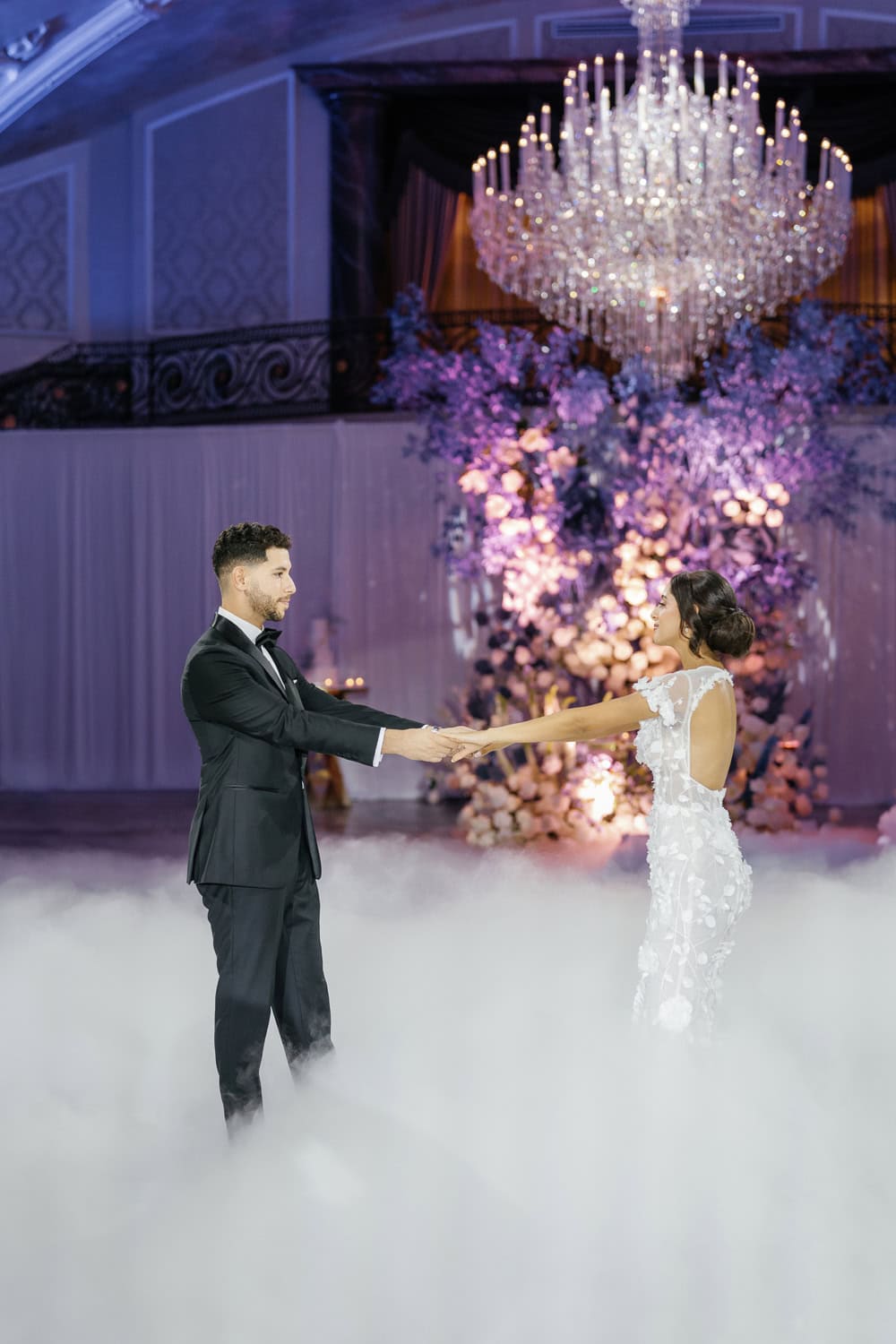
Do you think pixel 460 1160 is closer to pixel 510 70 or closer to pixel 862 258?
pixel 510 70

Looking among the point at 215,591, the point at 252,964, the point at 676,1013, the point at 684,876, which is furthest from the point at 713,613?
the point at 215,591

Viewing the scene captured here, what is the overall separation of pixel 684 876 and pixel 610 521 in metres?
4.90

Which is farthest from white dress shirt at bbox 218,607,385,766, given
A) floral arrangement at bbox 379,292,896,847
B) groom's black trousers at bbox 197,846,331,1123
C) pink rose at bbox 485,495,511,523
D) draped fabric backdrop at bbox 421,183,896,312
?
draped fabric backdrop at bbox 421,183,896,312

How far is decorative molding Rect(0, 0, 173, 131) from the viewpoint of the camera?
10109 mm

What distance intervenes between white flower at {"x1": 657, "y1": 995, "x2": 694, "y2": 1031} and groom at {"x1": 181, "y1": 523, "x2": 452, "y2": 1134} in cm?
84

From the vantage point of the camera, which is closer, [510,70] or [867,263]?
[510,70]

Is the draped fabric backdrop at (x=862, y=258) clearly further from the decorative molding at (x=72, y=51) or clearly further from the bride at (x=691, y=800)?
the bride at (x=691, y=800)

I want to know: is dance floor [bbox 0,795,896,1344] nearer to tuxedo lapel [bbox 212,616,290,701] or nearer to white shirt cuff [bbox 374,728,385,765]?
white shirt cuff [bbox 374,728,385,765]

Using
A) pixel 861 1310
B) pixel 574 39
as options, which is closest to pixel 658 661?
pixel 861 1310

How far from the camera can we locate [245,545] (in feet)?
10.6

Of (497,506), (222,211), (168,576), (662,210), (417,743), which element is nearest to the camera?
(417,743)

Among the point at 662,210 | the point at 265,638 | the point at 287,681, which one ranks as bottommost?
the point at 287,681

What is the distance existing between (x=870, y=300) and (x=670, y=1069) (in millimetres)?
10961

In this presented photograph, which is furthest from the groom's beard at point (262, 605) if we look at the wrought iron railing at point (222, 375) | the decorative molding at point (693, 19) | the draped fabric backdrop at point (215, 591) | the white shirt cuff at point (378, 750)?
the decorative molding at point (693, 19)
